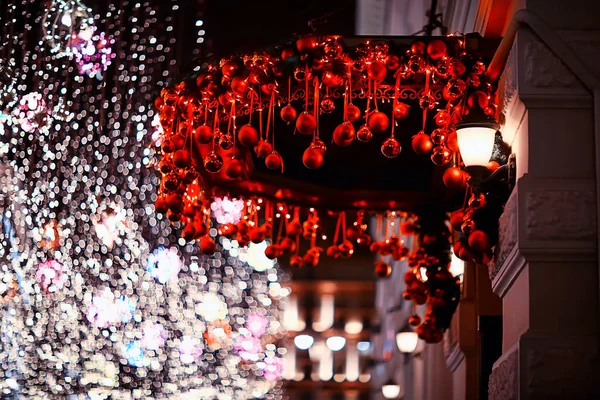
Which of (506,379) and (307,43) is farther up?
(307,43)

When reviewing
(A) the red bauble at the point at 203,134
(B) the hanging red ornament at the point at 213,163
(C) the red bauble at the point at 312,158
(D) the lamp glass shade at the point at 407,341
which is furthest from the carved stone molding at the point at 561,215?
Result: (D) the lamp glass shade at the point at 407,341

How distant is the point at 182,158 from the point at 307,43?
1596 millimetres

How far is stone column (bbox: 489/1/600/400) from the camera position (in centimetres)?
568

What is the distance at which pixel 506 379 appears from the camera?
6.12m

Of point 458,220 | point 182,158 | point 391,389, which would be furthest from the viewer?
point 391,389

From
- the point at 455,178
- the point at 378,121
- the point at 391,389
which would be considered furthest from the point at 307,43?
the point at 391,389

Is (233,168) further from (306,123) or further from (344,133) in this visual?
(344,133)

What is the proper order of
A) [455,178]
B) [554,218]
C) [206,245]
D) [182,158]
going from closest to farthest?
[554,218], [455,178], [182,158], [206,245]

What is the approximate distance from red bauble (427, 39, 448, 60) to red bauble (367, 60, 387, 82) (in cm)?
34

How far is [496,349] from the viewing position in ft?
31.8

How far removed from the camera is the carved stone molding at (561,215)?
585 centimetres

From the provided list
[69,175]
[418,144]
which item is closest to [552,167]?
[418,144]

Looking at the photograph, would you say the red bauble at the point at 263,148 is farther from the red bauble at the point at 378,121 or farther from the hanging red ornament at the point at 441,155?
the hanging red ornament at the point at 441,155

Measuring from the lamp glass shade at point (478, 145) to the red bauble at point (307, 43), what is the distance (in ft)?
4.59
